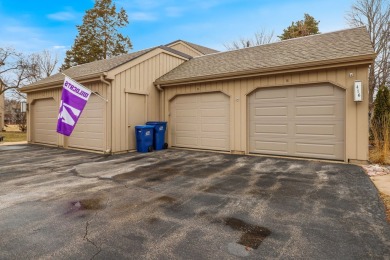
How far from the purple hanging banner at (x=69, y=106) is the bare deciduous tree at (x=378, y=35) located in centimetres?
1805

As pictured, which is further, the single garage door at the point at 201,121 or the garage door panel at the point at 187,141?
the garage door panel at the point at 187,141

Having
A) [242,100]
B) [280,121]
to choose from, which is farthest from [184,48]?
[280,121]

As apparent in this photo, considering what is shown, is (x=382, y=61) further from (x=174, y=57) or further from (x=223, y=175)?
(x=223, y=175)

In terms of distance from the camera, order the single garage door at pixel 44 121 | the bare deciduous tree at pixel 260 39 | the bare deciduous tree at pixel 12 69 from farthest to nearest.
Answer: the bare deciduous tree at pixel 260 39, the bare deciduous tree at pixel 12 69, the single garage door at pixel 44 121

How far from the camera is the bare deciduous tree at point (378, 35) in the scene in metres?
17.0

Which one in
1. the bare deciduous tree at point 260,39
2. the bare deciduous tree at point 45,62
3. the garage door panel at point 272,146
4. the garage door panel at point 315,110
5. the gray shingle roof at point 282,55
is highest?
the bare deciduous tree at point 260,39

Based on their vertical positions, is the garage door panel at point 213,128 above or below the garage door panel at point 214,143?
above

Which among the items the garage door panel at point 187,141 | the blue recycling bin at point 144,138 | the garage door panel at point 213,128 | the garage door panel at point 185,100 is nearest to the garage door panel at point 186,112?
the garage door panel at point 185,100

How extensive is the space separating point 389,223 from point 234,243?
201cm

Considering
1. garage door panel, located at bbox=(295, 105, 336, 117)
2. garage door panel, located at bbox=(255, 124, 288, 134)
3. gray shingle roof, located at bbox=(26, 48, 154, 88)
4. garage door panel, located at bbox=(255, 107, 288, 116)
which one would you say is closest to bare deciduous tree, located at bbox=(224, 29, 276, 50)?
gray shingle roof, located at bbox=(26, 48, 154, 88)

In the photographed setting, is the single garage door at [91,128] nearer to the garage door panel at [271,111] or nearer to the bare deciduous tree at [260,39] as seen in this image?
the garage door panel at [271,111]

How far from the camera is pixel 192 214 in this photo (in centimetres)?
Result: 340

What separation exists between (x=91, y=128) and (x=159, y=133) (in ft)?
8.49

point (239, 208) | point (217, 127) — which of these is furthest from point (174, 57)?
point (239, 208)
